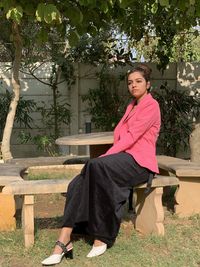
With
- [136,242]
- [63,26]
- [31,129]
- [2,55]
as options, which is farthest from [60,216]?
[2,55]

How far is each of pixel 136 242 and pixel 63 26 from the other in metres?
2.92

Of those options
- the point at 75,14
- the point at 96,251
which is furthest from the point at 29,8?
the point at 96,251

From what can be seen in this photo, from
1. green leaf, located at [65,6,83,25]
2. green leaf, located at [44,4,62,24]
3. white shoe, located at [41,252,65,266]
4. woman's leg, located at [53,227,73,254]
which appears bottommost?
white shoe, located at [41,252,65,266]

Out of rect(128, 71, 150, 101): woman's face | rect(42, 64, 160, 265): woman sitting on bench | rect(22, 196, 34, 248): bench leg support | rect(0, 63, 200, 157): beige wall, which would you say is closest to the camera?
rect(42, 64, 160, 265): woman sitting on bench

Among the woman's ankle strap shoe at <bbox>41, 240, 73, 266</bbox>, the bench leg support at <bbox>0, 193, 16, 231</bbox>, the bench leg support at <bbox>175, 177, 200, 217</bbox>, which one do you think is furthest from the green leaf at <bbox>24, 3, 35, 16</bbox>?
the woman's ankle strap shoe at <bbox>41, 240, 73, 266</bbox>

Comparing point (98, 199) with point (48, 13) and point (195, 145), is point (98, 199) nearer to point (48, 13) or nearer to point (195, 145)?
point (48, 13)

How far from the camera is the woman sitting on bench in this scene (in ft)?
12.2

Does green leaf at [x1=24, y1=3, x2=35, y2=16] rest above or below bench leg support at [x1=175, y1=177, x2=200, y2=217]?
above

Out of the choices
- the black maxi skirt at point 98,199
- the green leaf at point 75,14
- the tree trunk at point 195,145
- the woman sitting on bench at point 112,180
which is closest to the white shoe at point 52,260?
the woman sitting on bench at point 112,180

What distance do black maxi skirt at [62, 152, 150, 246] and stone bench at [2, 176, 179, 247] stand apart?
19 centimetres

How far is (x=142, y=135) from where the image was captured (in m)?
4.02

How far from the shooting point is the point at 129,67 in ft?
30.5

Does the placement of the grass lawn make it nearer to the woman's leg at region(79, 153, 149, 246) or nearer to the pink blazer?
the woman's leg at region(79, 153, 149, 246)

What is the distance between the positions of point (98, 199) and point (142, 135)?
0.68 metres
